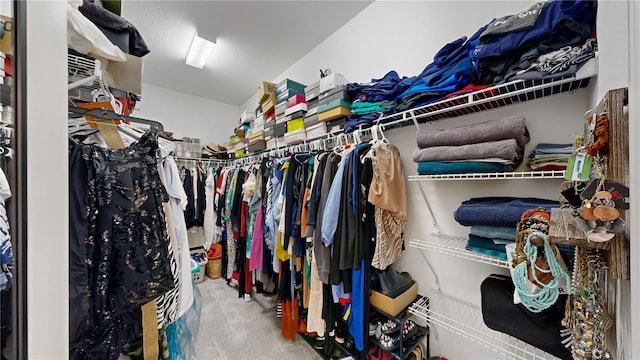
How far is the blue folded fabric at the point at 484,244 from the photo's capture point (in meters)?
0.93

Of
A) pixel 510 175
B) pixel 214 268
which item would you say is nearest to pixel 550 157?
pixel 510 175

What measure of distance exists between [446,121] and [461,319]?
1101 mm

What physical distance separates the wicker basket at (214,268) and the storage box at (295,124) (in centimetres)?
207

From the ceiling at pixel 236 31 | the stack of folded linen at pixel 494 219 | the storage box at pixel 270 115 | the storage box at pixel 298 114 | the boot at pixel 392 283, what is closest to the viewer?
the stack of folded linen at pixel 494 219

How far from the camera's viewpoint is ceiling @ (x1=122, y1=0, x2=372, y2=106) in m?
1.73

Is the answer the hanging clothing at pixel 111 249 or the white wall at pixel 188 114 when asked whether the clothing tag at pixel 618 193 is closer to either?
the hanging clothing at pixel 111 249

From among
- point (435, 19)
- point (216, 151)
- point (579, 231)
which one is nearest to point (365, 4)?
point (435, 19)

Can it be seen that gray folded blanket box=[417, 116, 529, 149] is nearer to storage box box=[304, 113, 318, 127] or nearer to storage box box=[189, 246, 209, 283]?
storage box box=[304, 113, 318, 127]

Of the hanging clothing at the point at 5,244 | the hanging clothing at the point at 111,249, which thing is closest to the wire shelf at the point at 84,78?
the hanging clothing at the point at 111,249

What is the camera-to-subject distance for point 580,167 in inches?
19.6

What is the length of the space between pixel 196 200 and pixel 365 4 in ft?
9.03

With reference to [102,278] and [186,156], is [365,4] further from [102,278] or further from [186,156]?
[186,156]

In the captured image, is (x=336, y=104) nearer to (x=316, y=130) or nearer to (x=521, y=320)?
(x=316, y=130)

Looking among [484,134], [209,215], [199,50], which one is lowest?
[209,215]
